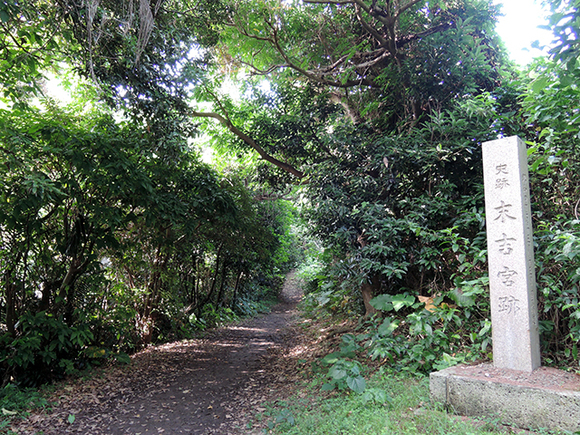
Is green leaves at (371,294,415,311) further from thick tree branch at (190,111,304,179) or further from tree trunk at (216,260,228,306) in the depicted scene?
tree trunk at (216,260,228,306)

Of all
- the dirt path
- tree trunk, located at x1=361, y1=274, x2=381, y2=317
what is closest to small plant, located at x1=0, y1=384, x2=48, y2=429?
the dirt path

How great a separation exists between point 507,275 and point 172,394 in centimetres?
468

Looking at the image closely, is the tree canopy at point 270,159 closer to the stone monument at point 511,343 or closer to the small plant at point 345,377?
the stone monument at point 511,343

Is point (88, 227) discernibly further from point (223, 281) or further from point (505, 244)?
point (223, 281)

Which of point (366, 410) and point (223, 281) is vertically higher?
point (223, 281)

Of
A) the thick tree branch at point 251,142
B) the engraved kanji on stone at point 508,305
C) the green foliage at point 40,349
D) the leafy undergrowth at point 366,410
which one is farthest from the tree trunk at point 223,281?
the engraved kanji on stone at point 508,305

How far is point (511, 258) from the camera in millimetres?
3896

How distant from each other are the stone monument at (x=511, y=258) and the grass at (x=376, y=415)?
0.92 metres

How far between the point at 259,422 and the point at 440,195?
422 cm

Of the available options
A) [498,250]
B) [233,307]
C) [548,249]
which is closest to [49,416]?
[498,250]

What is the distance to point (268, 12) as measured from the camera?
679 centimetres

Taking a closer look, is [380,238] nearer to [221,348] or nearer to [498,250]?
[498,250]

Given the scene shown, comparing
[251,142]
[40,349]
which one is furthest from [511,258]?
[40,349]

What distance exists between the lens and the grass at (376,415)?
3047 mm
